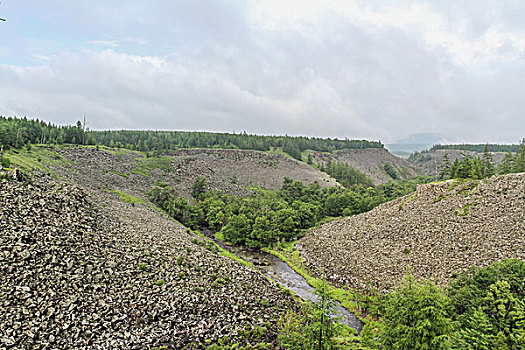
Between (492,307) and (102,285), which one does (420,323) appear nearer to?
(492,307)

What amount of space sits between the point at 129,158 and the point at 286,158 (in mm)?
78469

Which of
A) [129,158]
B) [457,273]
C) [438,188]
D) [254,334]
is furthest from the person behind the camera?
[129,158]

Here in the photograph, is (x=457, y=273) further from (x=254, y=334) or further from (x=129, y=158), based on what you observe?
(x=129, y=158)

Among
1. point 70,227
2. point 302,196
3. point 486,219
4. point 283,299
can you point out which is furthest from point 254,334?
point 302,196

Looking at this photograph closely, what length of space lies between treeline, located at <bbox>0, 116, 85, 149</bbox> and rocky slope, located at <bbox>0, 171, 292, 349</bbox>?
150 feet

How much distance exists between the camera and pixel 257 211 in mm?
81750

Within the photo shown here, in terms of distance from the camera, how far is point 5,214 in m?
30.0

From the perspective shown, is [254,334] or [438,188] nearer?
[254,334]

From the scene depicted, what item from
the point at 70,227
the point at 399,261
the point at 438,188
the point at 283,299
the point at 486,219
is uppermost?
the point at 438,188

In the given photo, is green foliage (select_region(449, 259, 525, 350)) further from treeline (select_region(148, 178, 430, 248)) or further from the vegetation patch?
treeline (select_region(148, 178, 430, 248))

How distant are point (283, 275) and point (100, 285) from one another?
3018cm

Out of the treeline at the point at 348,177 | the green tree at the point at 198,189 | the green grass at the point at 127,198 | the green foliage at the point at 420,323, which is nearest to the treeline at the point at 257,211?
the green tree at the point at 198,189

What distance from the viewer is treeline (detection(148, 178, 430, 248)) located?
2773 inches

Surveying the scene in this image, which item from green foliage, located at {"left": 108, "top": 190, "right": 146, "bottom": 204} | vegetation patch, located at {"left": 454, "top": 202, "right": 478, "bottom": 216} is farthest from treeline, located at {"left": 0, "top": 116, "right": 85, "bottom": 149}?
vegetation patch, located at {"left": 454, "top": 202, "right": 478, "bottom": 216}
